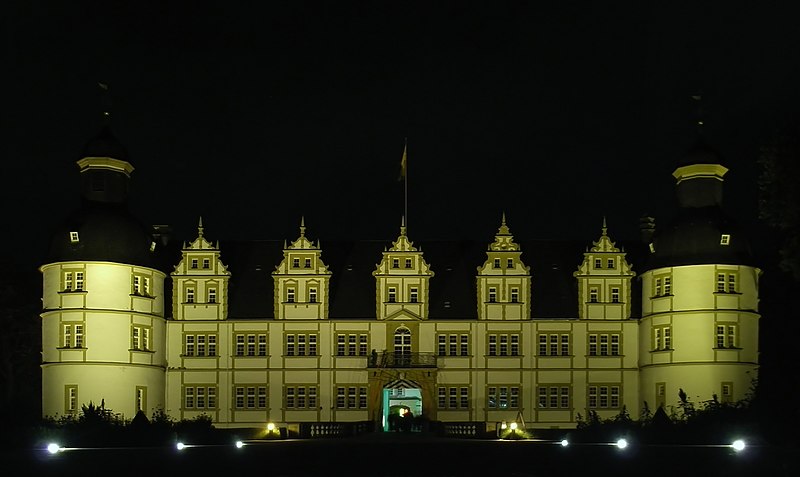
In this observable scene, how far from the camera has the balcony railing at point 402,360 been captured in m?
59.9

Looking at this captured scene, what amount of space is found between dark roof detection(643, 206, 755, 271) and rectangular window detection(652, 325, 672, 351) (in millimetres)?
2588

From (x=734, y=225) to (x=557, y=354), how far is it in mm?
9261

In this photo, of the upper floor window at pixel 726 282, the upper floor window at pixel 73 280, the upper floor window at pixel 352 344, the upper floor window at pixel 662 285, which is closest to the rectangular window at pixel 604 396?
the upper floor window at pixel 662 285

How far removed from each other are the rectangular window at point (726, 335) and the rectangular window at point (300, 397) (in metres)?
17.1

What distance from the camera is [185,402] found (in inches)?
2376

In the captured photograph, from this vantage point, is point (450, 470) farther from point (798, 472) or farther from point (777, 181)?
point (777, 181)

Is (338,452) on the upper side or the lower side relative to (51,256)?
lower

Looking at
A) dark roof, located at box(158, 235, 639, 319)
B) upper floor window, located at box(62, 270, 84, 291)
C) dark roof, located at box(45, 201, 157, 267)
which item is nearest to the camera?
upper floor window, located at box(62, 270, 84, 291)

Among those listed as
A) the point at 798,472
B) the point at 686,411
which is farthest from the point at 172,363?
the point at 798,472

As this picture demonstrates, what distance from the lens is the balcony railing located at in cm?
5991

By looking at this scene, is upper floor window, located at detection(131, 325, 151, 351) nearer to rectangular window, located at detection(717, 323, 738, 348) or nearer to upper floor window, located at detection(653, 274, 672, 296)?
upper floor window, located at detection(653, 274, 672, 296)

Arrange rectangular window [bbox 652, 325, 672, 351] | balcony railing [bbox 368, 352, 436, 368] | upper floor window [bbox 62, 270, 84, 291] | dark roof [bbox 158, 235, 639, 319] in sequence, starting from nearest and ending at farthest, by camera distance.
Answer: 1. upper floor window [bbox 62, 270, 84, 291]
2. rectangular window [bbox 652, 325, 672, 351]
3. balcony railing [bbox 368, 352, 436, 368]
4. dark roof [bbox 158, 235, 639, 319]

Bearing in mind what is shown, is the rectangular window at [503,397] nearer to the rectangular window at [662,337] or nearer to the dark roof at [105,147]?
the rectangular window at [662,337]

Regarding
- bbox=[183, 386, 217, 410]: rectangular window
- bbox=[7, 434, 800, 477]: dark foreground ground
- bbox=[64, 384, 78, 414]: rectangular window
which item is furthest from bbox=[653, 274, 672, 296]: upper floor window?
bbox=[64, 384, 78, 414]: rectangular window
